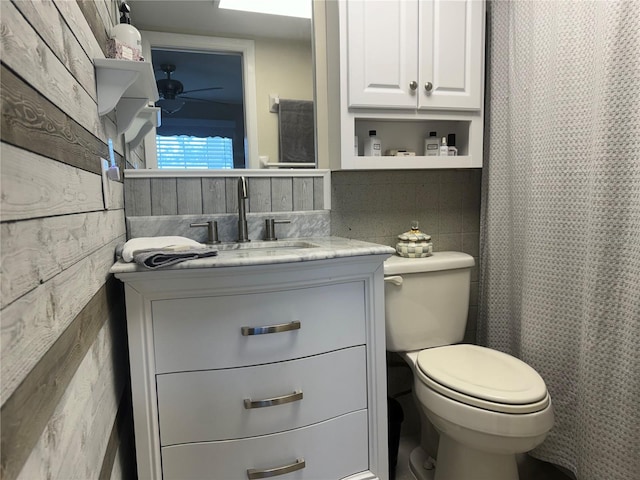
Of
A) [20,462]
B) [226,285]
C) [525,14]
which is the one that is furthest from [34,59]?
[525,14]

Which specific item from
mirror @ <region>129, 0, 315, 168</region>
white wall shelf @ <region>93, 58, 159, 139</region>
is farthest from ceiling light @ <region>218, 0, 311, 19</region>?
white wall shelf @ <region>93, 58, 159, 139</region>

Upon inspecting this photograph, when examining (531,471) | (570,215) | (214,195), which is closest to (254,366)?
(214,195)

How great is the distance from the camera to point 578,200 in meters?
1.34

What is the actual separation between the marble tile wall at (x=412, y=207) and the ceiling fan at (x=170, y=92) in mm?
663

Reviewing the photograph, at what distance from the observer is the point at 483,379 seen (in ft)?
4.18

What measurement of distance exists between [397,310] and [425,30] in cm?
108

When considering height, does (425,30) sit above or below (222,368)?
above

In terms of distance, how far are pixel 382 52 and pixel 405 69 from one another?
0.11 m

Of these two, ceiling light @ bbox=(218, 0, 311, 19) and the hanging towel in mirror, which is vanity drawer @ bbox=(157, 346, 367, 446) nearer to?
the hanging towel in mirror

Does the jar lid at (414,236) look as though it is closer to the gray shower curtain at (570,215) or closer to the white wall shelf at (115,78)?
the gray shower curtain at (570,215)

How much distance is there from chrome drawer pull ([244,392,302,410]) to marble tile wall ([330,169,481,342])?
76cm

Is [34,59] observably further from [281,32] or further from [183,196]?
[281,32]

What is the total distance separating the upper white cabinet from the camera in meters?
1.52

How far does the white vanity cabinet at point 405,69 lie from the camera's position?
1524 mm
